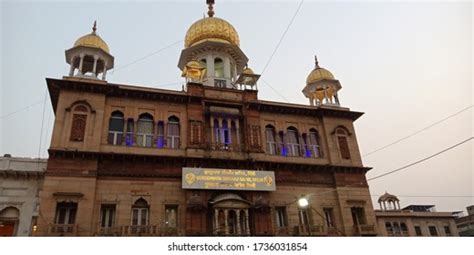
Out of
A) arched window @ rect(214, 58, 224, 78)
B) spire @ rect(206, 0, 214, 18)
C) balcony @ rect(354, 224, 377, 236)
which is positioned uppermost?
spire @ rect(206, 0, 214, 18)

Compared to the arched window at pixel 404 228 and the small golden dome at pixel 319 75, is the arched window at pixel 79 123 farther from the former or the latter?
the arched window at pixel 404 228

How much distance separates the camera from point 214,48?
2578 cm

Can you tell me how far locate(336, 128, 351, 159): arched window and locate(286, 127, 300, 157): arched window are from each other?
116 inches

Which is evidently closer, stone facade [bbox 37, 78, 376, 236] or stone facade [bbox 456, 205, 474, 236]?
stone facade [bbox 37, 78, 376, 236]

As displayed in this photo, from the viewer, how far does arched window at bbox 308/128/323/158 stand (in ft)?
71.0

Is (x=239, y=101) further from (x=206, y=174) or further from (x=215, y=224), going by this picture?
(x=215, y=224)

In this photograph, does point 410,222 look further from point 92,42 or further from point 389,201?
point 92,42

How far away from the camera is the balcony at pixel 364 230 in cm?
1906

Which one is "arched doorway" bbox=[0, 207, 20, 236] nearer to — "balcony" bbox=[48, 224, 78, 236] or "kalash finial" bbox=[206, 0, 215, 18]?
"balcony" bbox=[48, 224, 78, 236]

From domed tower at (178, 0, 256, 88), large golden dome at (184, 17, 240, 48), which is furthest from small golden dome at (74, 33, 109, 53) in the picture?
large golden dome at (184, 17, 240, 48)

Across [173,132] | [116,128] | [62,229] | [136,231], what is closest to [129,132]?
[116,128]

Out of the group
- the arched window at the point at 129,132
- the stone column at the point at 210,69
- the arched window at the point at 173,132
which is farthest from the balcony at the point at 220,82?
the arched window at the point at 129,132

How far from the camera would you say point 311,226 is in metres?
18.7

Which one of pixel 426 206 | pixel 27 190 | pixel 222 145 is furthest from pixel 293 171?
pixel 426 206
